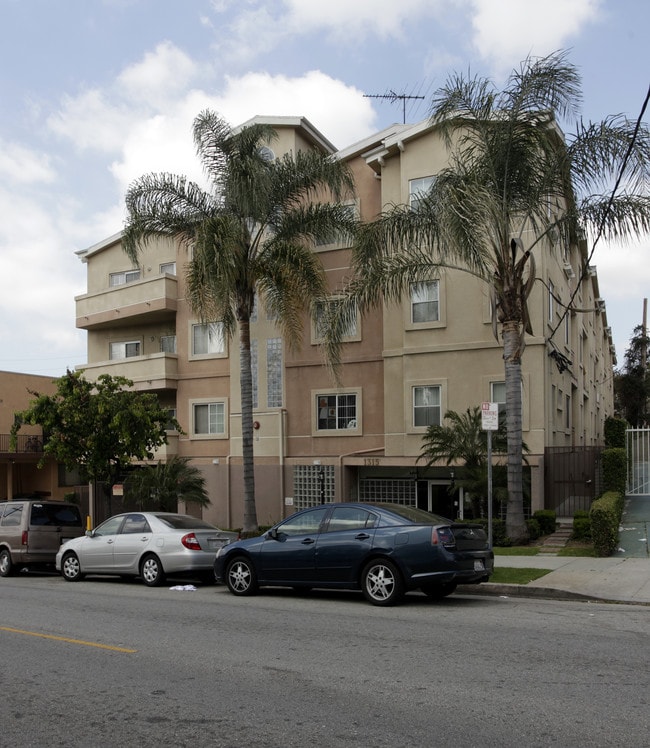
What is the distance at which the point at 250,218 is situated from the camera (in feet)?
75.3

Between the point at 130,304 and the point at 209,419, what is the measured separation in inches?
211

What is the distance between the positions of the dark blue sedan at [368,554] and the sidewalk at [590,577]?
2.88 feet

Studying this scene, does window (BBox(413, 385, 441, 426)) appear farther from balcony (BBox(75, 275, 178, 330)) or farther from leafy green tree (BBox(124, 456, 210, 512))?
balcony (BBox(75, 275, 178, 330))

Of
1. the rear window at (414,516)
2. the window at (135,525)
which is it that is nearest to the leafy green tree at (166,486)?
the window at (135,525)

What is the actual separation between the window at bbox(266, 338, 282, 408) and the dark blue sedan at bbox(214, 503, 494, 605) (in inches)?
582

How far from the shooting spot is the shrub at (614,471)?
22188 mm

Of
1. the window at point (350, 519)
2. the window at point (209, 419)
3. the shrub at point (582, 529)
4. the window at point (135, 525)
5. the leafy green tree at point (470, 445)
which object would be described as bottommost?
the shrub at point (582, 529)

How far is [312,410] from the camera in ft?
89.8

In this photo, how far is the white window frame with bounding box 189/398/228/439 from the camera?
29531 mm

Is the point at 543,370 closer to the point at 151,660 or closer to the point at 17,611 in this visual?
the point at 17,611

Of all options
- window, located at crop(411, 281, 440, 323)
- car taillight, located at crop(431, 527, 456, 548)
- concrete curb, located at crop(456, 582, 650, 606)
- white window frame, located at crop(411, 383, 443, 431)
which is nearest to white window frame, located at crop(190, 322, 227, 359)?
window, located at crop(411, 281, 440, 323)

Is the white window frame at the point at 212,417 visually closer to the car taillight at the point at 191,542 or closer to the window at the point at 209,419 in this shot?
the window at the point at 209,419

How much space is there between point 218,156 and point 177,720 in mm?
18818

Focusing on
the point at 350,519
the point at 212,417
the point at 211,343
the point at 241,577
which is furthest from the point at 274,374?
the point at 350,519
